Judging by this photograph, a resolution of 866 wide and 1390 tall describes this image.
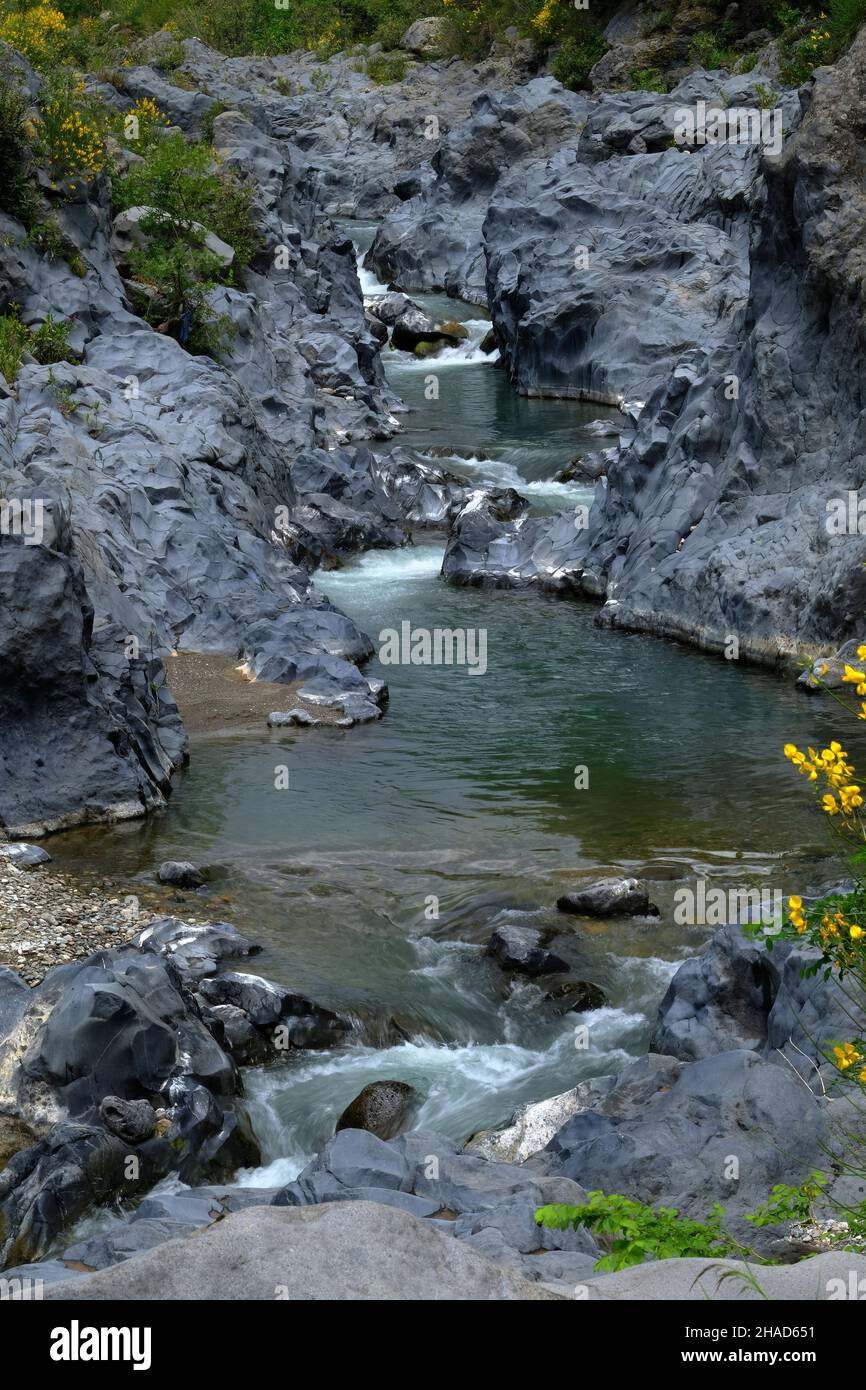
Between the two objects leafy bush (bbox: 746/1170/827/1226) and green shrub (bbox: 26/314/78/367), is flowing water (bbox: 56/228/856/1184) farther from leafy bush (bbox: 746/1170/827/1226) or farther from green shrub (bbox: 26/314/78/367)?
green shrub (bbox: 26/314/78/367)

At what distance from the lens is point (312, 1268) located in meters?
4.38

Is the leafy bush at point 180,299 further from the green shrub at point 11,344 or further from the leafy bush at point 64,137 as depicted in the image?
the green shrub at point 11,344

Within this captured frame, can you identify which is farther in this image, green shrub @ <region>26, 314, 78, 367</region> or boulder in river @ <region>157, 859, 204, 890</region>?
green shrub @ <region>26, 314, 78, 367</region>

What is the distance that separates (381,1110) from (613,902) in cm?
383

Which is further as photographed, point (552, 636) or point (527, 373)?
point (527, 373)

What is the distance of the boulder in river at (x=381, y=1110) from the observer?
10328 mm

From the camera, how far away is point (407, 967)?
1278cm

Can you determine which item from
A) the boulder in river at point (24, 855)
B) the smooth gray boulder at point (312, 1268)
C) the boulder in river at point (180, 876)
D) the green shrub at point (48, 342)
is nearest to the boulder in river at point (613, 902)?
the boulder in river at point (180, 876)

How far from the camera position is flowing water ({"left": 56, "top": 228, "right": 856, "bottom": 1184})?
11539mm

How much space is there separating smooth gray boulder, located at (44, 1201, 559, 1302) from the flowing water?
5.36 m

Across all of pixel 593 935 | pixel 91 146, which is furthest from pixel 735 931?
pixel 91 146

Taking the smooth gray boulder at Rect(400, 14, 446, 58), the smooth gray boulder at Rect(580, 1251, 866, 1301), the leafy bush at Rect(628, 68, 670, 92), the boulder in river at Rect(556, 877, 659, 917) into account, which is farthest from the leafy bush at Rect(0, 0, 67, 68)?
the smooth gray boulder at Rect(400, 14, 446, 58)
